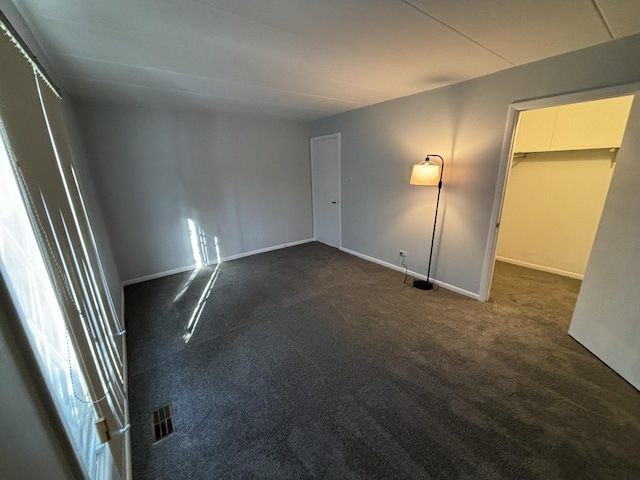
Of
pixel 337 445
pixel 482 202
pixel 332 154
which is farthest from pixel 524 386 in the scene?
pixel 332 154

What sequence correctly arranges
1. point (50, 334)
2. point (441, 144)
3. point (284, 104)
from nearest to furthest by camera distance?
point (50, 334)
point (441, 144)
point (284, 104)

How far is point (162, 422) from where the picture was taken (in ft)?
5.16

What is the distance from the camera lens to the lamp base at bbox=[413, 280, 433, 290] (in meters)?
3.14

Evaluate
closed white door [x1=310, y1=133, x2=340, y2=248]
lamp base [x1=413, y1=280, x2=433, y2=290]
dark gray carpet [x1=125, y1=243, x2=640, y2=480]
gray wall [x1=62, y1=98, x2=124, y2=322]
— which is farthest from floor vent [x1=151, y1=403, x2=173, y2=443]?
closed white door [x1=310, y1=133, x2=340, y2=248]

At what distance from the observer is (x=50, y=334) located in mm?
964

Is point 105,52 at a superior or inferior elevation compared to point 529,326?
superior

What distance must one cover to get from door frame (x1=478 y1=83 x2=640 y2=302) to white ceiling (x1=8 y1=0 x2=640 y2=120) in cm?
33

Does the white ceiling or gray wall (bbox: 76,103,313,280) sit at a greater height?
the white ceiling

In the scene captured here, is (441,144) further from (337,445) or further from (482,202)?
(337,445)

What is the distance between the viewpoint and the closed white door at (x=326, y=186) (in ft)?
14.4

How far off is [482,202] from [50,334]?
3362 millimetres

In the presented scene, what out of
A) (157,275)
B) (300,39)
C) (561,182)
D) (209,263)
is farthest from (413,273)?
(157,275)

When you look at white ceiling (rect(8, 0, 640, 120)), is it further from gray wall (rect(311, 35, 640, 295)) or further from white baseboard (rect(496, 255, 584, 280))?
white baseboard (rect(496, 255, 584, 280))

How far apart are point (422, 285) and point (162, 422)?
2893 millimetres
